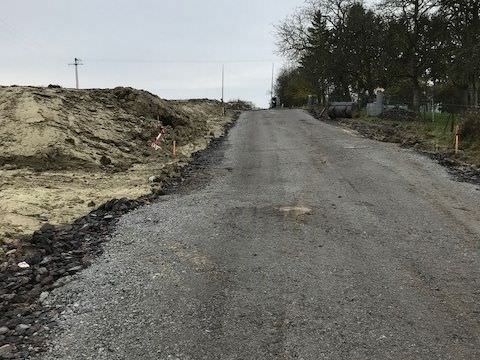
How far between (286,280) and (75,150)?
10450mm

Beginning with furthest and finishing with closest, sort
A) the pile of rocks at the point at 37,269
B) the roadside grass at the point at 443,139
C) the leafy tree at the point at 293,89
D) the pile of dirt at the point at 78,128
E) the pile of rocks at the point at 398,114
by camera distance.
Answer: the leafy tree at the point at 293,89 → the pile of rocks at the point at 398,114 → the roadside grass at the point at 443,139 → the pile of dirt at the point at 78,128 → the pile of rocks at the point at 37,269

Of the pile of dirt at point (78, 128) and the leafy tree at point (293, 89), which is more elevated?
the leafy tree at point (293, 89)

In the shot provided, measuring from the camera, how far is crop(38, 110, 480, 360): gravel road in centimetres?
448

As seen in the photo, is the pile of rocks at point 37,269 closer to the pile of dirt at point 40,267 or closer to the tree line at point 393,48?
the pile of dirt at point 40,267

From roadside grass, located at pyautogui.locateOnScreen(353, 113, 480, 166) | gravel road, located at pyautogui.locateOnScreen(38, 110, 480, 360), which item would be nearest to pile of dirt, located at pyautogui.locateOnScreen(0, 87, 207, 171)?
gravel road, located at pyautogui.locateOnScreen(38, 110, 480, 360)

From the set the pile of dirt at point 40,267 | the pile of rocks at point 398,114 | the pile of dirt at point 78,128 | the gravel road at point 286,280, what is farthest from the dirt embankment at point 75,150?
the pile of rocks at point 398,114

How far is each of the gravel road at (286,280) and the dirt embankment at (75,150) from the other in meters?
1.91

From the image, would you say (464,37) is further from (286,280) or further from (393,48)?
(286,280)

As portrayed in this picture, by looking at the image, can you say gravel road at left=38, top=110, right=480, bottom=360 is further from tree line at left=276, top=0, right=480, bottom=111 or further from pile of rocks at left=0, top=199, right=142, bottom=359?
tree line at left=276, top=0, right=480, bottom=111

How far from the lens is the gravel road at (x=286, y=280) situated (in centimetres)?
448

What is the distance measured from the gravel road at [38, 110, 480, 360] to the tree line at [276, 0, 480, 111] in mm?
15700

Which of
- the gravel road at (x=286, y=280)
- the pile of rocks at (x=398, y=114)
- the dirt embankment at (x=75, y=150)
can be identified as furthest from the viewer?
the pile of rocks at (x=398, y=114)

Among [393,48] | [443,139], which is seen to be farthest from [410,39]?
[443,139]

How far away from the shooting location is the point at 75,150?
14.7 metres
